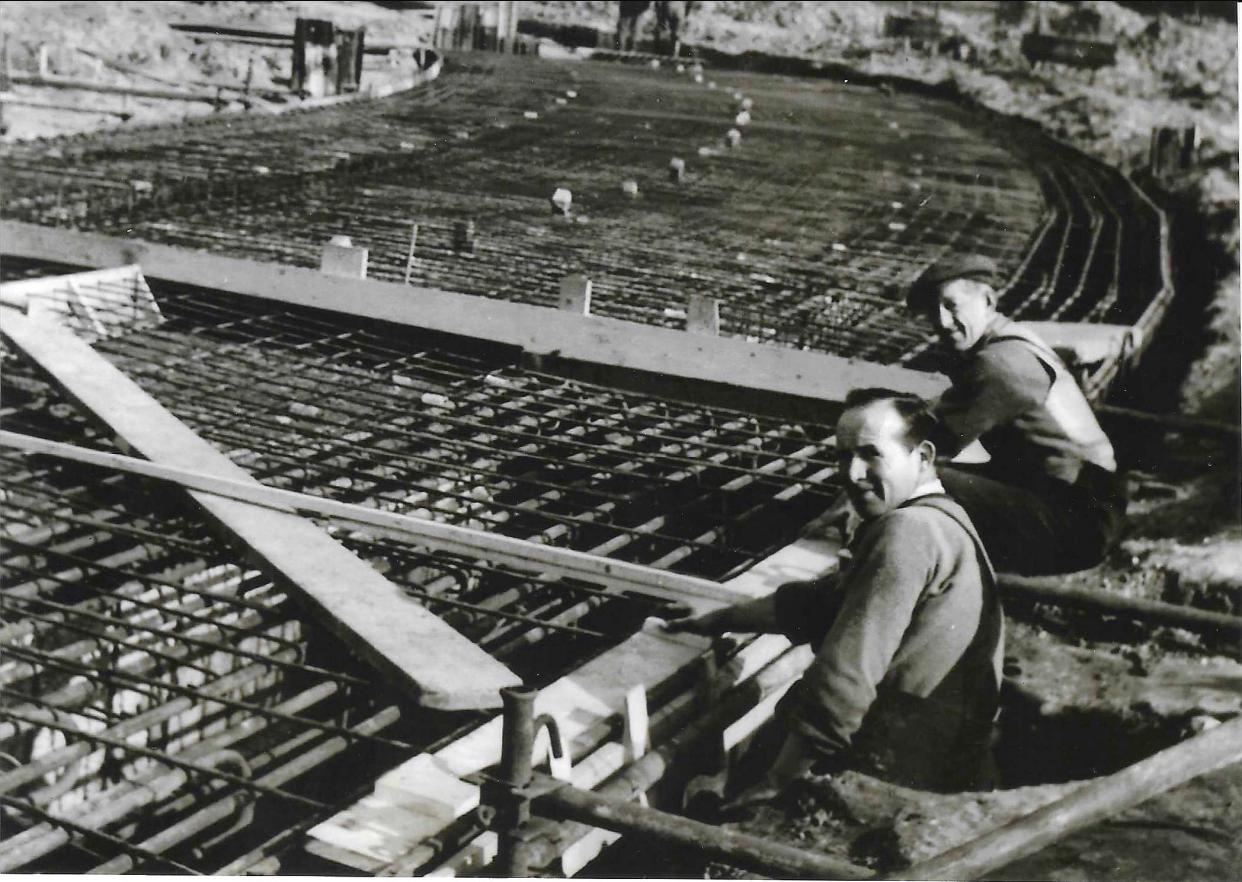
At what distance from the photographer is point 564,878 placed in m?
2.61

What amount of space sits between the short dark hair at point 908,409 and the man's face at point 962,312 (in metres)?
0.96

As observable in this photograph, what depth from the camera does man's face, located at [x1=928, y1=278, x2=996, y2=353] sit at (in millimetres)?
3875

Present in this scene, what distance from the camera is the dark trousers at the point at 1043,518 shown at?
4.01m

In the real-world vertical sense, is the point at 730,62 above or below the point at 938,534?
above

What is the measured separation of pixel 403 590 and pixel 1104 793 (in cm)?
193

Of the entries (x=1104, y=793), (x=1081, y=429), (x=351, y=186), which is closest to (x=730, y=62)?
(x=351, y=186)

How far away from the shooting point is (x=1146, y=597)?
19.3 feet

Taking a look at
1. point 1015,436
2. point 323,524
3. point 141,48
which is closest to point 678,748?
point 323,524

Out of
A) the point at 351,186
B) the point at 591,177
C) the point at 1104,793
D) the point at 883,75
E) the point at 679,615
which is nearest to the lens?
the point at 1104,793

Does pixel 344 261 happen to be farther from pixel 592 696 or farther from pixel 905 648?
pixel 905 648

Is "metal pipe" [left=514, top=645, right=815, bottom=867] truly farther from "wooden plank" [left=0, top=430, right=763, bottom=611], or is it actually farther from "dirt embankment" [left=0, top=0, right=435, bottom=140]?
"dirt embankment" [left=0, top=0, right=435, bottom=140]

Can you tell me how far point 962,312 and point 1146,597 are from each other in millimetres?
2707

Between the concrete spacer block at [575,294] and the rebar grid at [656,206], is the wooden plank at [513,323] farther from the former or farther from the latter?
the rebar grid at [656,206]

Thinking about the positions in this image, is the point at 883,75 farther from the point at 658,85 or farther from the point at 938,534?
the point at 938,534
